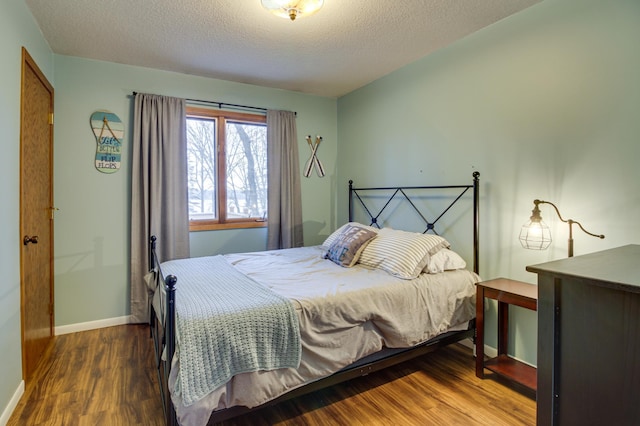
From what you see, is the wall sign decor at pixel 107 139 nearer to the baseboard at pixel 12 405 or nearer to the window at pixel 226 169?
the window at pixel 226 169

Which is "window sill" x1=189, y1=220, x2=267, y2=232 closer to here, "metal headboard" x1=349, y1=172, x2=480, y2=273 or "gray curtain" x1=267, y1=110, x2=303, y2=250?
"gray curtain" x1=267, y1=110, x2=303, y2=250

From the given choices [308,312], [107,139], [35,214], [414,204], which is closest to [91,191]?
[107,139]

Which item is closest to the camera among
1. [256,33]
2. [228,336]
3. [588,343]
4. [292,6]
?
[588,343]

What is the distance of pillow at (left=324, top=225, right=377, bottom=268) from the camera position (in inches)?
109

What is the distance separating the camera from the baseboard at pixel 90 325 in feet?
10.2

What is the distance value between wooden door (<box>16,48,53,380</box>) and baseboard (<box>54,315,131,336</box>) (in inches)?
6.1

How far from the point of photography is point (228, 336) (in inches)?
62.5

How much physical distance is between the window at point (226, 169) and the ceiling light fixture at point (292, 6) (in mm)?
1813

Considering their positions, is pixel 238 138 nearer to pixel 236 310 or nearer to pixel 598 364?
pixel 236 310

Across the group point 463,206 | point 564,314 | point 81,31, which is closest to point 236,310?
point 564,314

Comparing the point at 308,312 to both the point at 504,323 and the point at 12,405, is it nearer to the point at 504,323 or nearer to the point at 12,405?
the point at 504,323

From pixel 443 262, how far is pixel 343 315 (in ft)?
3.31

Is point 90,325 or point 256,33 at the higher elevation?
point 256,33

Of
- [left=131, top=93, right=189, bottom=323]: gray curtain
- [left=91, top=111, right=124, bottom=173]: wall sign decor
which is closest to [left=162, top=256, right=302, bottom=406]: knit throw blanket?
[left=131, top=93, right=189, bottom=323]: gray curtain
